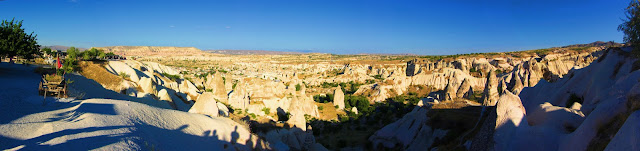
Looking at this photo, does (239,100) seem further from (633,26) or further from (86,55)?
(633,26)

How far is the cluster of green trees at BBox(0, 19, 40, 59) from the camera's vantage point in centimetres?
1866

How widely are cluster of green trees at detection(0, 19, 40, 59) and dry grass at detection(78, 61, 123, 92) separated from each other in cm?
522

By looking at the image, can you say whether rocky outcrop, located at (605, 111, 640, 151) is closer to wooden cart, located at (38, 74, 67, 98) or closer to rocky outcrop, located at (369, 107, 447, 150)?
rocky outcrop, located at (369, 107, 447, 150)

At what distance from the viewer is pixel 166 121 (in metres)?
11.7

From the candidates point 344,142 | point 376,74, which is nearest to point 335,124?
point 344,142

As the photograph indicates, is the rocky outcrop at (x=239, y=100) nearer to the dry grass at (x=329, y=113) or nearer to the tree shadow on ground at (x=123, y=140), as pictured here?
the dry grass at (x=329, y=113)

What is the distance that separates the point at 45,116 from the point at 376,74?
91480 mm

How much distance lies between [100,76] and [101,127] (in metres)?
22.4

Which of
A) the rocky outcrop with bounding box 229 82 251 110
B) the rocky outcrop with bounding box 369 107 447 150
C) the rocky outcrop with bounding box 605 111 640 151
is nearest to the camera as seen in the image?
the rocky outcrop with bounding box 605 111 640 151

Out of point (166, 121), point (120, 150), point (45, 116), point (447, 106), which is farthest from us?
point (447, 106)

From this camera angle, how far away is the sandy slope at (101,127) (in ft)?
24.7

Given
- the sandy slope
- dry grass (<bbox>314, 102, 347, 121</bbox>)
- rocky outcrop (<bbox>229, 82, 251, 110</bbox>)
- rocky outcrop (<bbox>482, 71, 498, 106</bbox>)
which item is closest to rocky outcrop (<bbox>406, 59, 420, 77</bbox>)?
dry grass (<bbox>314, 102, 347, 121</bbox>)

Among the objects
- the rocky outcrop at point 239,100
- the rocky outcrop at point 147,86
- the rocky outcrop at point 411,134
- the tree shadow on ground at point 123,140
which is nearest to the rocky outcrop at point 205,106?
the tree shadow on ground at point 123,140

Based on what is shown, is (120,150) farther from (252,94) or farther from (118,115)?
(252,94)
